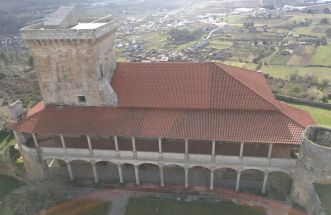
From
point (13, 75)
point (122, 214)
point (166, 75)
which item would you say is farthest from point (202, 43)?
point (122, 214)

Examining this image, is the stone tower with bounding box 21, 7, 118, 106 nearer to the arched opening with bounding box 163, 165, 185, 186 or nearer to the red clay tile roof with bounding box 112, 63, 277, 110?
the red clay tile roof with bounding box 112, 63, 277, 110

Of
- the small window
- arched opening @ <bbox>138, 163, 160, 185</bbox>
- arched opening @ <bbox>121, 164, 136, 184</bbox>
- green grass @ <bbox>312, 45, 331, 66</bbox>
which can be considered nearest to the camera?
the small window

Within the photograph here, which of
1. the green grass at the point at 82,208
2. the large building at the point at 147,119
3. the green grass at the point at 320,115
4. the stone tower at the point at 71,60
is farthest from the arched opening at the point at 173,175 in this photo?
the green grass at the point at 320,115

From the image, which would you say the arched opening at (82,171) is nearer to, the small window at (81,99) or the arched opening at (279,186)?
the small window at (81,99)

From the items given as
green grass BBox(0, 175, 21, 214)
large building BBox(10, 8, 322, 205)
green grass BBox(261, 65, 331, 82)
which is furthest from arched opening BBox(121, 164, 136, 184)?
green grass BBox(261, 65, 331, 82)

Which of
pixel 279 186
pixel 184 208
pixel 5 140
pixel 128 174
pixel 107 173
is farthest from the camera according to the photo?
pixel 5 140

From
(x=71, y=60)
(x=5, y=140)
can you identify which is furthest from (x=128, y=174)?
(x=5, y=140)

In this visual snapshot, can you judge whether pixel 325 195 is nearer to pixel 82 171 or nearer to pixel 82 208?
pixel 82 208
